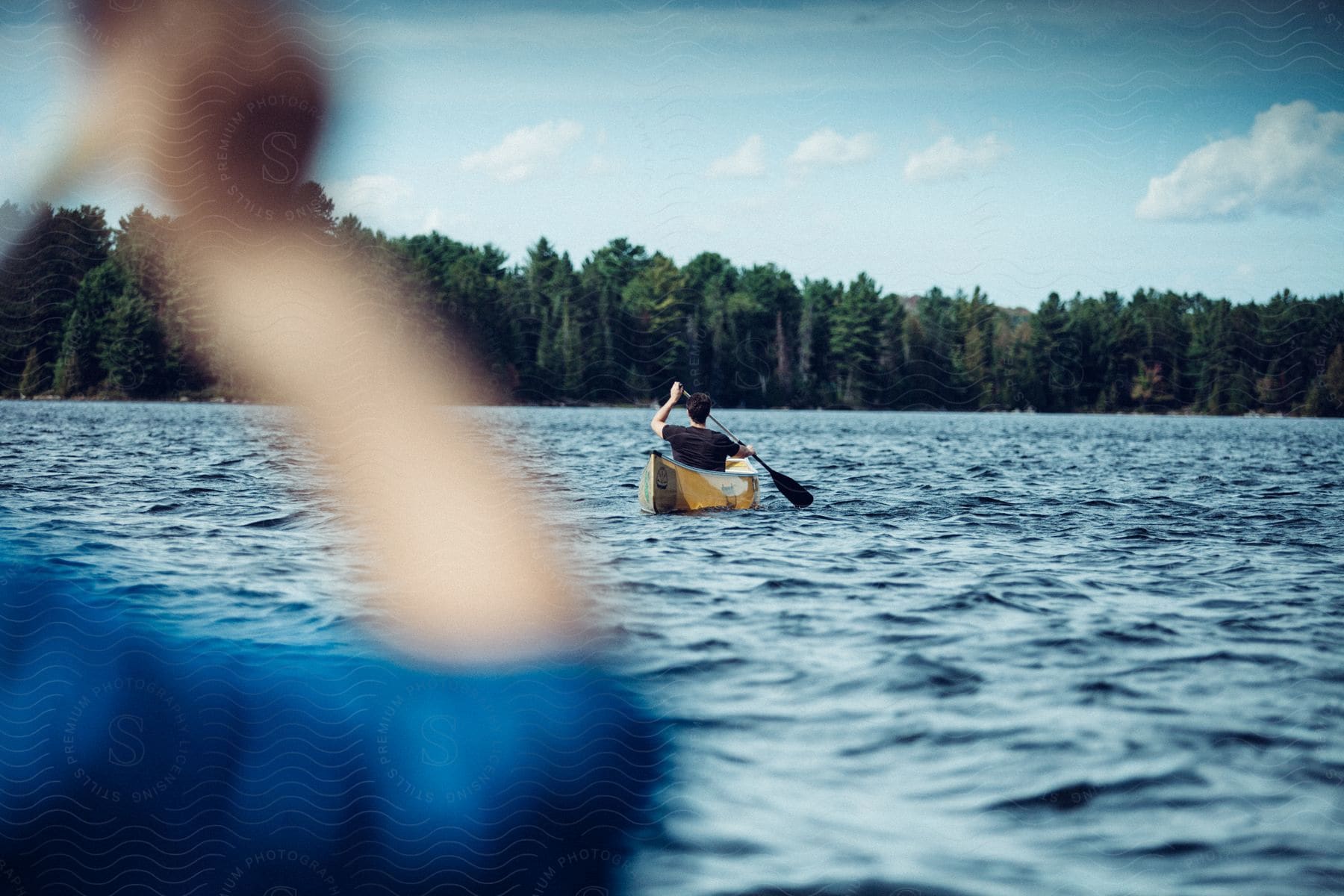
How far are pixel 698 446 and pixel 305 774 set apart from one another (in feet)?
35.7

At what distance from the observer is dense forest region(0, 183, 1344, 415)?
7731 cm

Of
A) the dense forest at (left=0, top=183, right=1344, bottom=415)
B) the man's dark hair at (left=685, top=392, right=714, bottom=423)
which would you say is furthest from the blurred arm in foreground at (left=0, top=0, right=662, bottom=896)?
the dense forest at (left=0, top=183, right=1344, bottom=415)

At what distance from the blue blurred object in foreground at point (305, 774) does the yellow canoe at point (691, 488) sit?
333 inches

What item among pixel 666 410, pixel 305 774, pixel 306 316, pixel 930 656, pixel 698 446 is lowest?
pixel 305 774

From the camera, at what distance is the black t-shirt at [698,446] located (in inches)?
630

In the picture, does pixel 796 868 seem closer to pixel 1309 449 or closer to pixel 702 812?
pixel 702 812

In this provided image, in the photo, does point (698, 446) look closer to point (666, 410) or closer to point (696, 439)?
point (696, 439)

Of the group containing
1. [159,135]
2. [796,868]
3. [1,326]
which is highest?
[159,135]

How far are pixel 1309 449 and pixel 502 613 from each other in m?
44.3

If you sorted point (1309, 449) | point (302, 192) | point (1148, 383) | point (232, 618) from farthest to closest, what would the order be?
point (1148, 383), point (302, 192), point (1309, 449), point (232, 618)

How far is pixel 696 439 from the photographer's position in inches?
630

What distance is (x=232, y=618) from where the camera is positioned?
28.0 feet

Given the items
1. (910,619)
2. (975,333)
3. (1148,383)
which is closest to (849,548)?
(910,619)

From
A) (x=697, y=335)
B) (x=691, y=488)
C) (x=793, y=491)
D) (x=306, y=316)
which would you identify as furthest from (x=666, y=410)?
(x=697, y=335)
